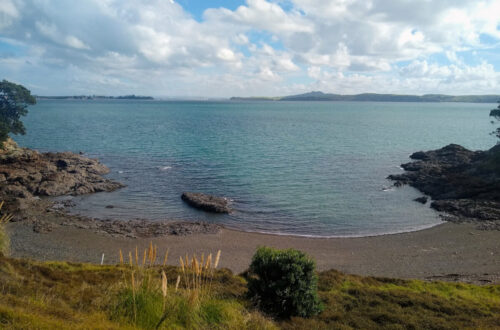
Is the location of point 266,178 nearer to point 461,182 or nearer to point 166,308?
point 461,182

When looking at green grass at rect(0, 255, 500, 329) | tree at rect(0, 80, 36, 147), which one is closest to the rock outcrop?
tree at rect(0, 80, 36, 147)

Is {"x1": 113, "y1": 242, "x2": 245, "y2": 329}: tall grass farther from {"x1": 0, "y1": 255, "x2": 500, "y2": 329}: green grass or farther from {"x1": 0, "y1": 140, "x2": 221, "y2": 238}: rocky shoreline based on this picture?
{"x1": 0, "y1": 140, "x2": 221, "y2": 238}: rocky shoreline

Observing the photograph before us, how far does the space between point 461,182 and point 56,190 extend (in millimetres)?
49006

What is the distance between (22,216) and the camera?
32344 mm

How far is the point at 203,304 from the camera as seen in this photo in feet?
32.7

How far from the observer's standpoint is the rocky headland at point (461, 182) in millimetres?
36478

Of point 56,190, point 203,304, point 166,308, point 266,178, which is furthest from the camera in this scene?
A: point 266,178

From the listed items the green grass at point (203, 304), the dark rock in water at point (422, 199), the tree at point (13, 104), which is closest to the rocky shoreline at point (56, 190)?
the tree at point (13, 104)

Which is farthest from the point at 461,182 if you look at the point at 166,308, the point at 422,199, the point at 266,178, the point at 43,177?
the point at 43,177

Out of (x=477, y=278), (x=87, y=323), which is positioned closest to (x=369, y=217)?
(x=477, y=278)

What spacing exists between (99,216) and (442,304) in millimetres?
30255

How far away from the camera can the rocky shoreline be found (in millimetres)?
31484

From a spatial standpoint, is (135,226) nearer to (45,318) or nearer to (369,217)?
(369,217)

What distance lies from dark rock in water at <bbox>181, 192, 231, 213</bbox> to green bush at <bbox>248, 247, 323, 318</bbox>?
2384 cm
